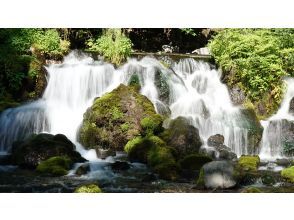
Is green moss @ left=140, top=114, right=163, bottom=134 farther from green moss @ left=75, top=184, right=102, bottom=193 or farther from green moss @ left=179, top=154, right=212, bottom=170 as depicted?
green moss @ left=75, top=184, right=102, bottom=193

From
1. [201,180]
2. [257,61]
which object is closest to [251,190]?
[201,180]

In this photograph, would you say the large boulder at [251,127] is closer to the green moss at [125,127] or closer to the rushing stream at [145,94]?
the rushing stream at [145,94]

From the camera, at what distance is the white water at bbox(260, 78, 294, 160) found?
29.1 feet

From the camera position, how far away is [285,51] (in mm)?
9648

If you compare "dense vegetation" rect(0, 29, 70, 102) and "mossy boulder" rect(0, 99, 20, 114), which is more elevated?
"dense vegetation" rect(0, 29, 70, 102)

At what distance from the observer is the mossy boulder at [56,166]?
7.59 meters

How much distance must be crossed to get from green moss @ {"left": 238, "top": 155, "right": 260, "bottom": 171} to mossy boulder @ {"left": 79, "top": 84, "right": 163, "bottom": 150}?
1.63 m

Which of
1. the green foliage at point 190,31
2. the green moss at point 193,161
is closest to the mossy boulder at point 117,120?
the green moss at point 193,161

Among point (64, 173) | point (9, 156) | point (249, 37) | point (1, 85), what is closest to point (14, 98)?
point (1, 85)

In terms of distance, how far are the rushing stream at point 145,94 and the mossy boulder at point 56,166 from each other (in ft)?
2.02

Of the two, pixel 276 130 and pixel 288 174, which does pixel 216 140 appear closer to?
pixel 276 130

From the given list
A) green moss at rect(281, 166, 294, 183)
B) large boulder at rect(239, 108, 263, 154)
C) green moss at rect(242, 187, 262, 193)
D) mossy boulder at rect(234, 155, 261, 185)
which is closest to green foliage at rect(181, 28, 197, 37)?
large boulder at rect(239, 108, 263, 154)

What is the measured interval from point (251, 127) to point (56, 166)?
379 cm

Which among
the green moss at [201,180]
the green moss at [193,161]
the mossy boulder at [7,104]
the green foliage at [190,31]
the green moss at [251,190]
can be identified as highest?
the green foliage at [190,31]
